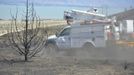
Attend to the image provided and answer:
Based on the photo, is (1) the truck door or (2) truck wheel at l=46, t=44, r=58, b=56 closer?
(1) the truck door

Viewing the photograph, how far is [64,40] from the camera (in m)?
25.5

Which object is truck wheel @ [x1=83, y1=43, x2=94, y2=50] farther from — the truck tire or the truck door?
the truck door

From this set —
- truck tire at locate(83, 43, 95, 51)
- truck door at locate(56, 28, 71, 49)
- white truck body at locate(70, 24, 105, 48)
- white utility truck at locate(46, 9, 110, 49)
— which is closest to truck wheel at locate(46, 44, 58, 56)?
white utility truck at locate(46, 9, 110, 49)

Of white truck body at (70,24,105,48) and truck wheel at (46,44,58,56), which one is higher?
white truck body at (70,24,105,48)

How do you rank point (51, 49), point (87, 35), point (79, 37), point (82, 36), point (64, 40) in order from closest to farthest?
point (87, 35), point (82, 36), point (79, 37), point (64, 40), point (51, 49)

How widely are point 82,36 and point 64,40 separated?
1.59 m

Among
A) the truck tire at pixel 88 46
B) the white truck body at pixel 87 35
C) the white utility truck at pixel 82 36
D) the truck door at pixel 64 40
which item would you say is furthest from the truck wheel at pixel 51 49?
the truck tire at pixel 88 46

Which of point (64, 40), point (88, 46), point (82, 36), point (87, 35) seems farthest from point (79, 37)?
point (64, 40)

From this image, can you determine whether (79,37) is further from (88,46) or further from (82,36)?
(88,46)

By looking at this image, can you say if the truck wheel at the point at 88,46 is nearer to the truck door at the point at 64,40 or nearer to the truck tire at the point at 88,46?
the truck tire at the point at 88,46

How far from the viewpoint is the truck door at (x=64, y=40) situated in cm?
2531

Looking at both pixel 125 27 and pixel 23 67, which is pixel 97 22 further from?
pixel 23 67

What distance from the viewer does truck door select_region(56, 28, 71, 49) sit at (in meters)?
25.3

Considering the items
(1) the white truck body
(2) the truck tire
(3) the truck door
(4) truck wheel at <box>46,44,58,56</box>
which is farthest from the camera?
(4) truck wheel at <box>46,44,58,56</box>
